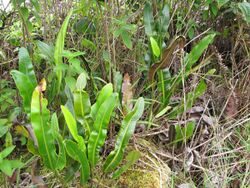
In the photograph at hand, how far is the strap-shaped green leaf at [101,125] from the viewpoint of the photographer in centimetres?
142

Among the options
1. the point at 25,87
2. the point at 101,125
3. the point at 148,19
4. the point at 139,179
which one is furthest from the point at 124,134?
the point at 148,19

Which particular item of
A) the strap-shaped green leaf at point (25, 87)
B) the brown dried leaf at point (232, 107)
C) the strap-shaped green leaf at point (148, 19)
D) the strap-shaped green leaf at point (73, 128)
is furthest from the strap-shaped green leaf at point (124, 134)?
the brown dried leaf at point (232, 107)

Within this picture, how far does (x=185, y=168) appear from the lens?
1.65 meters

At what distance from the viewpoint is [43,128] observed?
4.55ft

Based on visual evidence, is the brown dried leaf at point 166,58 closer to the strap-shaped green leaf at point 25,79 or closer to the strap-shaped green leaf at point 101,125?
the strap-shaped green leaf at point 101,125

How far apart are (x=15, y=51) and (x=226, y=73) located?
104 cm

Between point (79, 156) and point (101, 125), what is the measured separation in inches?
4.9

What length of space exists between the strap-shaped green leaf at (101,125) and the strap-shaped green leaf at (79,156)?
0.04m

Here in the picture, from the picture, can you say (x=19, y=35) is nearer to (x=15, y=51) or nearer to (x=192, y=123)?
(x=15, y=51)

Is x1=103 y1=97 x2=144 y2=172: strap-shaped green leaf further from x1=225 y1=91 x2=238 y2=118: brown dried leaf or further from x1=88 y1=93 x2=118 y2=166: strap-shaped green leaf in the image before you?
x1=225 y1=91 x2=238 y2=118: brown dried leaf

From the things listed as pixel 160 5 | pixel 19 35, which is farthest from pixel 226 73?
pixel 19 35

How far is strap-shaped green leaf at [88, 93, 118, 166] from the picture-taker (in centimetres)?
142

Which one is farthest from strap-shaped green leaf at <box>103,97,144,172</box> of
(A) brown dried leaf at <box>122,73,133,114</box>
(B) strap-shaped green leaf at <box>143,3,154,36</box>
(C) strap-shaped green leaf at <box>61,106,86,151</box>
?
(B) strap-shaped green leaf at <box>143,3,154,36</box>

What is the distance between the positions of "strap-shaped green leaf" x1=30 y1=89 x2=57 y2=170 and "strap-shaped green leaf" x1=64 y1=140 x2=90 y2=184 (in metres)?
0.07
